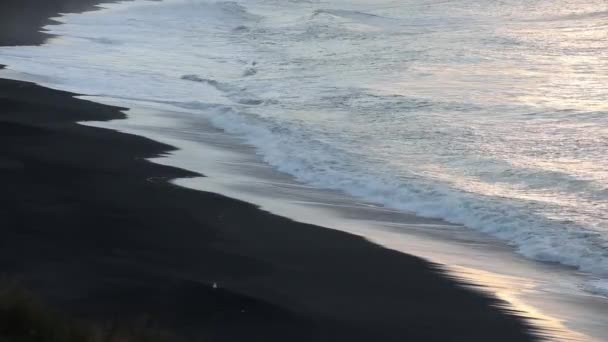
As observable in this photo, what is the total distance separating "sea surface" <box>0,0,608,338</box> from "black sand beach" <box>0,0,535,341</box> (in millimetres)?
1693

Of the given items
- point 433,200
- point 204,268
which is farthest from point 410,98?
point 204,268

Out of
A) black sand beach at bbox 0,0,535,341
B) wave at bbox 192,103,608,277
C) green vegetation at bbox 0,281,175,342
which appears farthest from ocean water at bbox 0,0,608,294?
green vegetation at bbox 0,281,175,342

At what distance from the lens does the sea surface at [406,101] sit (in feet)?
38.4

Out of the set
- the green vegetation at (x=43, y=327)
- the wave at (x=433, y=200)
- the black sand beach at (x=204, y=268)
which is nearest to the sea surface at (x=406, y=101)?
the wave at (x=433, y=200)

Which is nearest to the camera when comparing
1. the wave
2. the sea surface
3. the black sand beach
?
the black sand beach

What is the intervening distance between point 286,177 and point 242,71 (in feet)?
44.3

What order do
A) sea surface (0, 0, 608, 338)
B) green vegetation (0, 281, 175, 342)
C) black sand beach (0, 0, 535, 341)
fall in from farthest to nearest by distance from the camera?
sea surface (0, 0, 608, 338)
black sand beach (0, 0, 535, 341)
green vegetation (0, 281, 175, 342)

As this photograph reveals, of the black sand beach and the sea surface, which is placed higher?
the sea surface

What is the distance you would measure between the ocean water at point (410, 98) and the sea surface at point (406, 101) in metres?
0.04

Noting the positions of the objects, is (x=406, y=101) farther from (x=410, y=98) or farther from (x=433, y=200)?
(x=433, y=200)

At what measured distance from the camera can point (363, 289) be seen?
7.72m

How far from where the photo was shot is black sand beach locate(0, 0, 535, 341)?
660 centimetres

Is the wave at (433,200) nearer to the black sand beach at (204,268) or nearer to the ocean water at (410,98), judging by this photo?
the ocean water at (410,98)

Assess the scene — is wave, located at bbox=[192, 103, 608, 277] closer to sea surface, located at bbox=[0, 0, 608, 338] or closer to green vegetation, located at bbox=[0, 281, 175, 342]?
sea surface, located at bbox=[0, 0, 608, 338]
